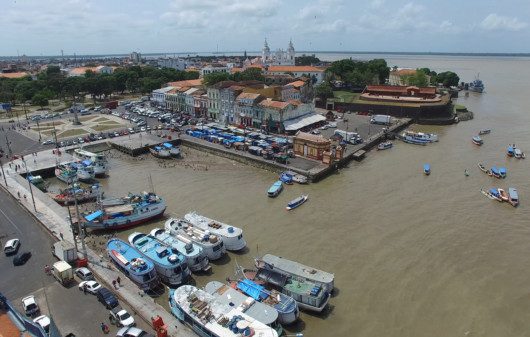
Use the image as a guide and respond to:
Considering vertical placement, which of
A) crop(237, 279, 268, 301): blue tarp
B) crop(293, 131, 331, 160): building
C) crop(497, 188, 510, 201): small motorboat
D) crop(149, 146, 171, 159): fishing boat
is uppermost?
crop(293, 131, 331, 160): building

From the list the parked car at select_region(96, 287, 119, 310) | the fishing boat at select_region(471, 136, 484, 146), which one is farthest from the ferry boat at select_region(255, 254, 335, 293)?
the fishing boat at select_region(471, 136, 484, 146)

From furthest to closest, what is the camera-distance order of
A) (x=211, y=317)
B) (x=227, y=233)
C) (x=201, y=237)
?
(x=227, y=233) < (x=201, y=237) < (x=211, y=317)

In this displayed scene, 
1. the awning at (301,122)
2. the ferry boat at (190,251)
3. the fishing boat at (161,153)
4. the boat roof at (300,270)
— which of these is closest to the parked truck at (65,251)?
the ferry boat at (190,251)

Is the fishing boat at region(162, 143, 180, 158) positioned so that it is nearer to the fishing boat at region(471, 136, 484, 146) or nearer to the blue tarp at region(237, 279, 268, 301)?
the blue tarp at region(237, 279, 268, 301)

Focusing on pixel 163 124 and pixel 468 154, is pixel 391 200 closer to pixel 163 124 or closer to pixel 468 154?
pixel 468 154

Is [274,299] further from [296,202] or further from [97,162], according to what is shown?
[97,162]

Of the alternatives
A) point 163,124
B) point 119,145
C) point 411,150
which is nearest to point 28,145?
point 119,145

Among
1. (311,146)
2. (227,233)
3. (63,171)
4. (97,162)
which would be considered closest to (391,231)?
(227,233)
